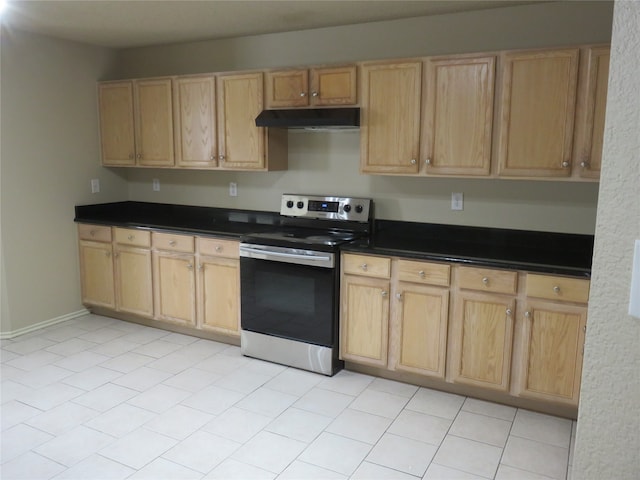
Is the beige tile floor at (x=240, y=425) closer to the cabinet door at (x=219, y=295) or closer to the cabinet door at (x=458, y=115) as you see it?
the cabinet door at (x=219, y=295)

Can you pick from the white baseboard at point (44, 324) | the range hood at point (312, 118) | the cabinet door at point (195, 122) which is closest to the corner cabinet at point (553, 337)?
the range hood at point (312, 118)

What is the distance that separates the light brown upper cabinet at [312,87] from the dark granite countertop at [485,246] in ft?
3.10

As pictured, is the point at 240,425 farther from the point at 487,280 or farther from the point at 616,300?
the point at 616,300

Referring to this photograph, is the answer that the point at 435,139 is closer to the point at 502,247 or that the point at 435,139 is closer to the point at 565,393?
the point at 502,247

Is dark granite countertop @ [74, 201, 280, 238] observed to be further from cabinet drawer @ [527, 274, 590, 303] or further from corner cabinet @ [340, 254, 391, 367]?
cabinet drawer @ [527, 274, 590, 303]

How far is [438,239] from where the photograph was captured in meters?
3.63

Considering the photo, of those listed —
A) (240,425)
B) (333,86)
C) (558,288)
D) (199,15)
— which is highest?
(199,15)

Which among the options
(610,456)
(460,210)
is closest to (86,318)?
(460,210)

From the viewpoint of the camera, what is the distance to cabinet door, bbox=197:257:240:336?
3891 mm

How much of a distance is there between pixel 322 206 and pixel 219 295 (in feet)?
3.34

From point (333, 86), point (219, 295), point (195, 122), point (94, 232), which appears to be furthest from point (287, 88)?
point (94, 232)

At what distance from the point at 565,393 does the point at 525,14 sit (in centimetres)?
225

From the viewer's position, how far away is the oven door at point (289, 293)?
11.3 ft

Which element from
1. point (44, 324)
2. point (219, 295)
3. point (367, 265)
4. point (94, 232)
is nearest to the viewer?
point (367, 265)
